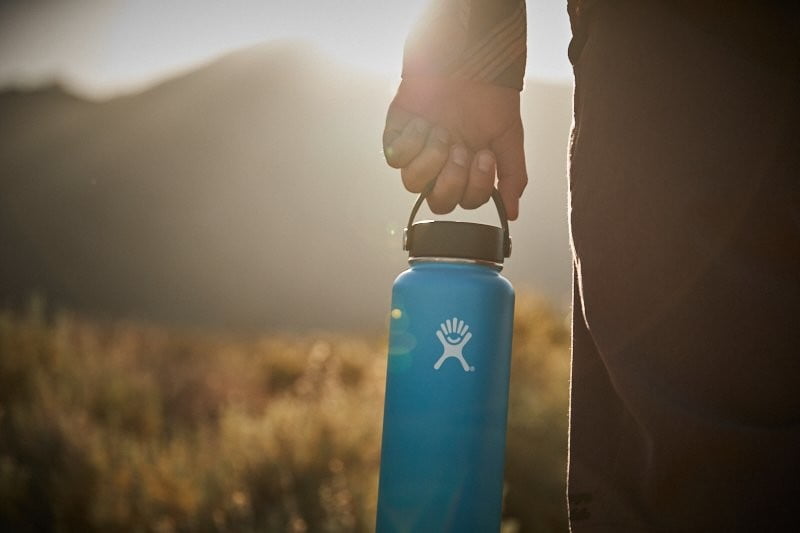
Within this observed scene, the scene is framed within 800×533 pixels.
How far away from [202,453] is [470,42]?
3102 mm

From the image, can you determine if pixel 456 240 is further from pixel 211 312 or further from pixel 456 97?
pixel 211 312

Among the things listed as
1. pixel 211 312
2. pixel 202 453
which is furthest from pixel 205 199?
pixel 202 453

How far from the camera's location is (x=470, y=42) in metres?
1.44

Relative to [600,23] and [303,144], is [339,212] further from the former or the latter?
[600,23]

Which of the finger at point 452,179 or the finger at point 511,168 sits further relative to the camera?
the finger at point 511,168

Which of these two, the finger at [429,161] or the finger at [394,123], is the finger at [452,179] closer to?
the finger at [429,161]

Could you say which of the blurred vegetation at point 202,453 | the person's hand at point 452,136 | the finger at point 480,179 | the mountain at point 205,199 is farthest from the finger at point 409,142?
the mountain at point 205,199

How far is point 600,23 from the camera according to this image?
1.16 metres

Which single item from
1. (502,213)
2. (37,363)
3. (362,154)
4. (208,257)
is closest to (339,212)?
(362,154)

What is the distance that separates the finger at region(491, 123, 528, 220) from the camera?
5.09 ft

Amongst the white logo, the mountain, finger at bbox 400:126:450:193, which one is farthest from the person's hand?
the mountain

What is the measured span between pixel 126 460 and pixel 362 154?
171 feet

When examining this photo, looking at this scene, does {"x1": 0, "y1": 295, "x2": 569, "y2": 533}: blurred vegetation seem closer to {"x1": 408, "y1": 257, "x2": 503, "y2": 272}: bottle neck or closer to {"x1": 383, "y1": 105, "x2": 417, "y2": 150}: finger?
{"x1": 408, "y1": 257, "x2": 503, "y2": 272}: bottle neck

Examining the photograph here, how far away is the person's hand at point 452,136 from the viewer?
140 cm
